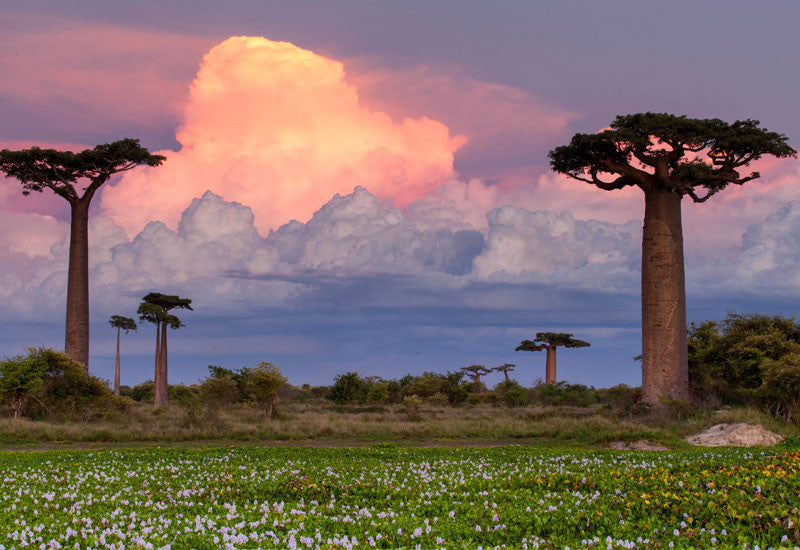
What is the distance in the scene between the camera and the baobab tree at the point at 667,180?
27594mm

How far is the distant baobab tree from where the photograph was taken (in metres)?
47.5

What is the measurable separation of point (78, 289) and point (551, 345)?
118ft

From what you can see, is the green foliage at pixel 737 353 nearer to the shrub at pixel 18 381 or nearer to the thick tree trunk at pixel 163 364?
the shrub at pixel 18 381

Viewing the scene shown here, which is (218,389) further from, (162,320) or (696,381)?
(696,381)

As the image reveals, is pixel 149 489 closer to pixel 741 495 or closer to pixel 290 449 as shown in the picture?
pixel 290 449

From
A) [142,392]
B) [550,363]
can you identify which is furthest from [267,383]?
[142,392]

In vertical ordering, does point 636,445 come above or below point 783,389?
below

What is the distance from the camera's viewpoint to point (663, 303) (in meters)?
27.8

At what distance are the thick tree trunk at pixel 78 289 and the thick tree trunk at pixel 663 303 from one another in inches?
1050

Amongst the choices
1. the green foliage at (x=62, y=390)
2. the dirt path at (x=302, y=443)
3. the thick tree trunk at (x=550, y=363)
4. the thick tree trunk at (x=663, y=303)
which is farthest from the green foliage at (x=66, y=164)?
the thick tree trunk at (x=550, y=363)

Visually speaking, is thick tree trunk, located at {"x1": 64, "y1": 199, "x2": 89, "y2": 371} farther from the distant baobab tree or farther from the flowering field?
the flowering field

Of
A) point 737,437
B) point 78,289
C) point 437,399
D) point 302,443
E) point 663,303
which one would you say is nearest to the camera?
point 737,437

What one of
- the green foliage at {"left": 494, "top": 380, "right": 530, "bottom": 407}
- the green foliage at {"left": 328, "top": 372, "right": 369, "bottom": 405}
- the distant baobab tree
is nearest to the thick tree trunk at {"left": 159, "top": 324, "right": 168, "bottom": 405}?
the distant baobab tree

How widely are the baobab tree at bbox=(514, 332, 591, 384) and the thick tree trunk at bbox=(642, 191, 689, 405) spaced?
90.9 ft
